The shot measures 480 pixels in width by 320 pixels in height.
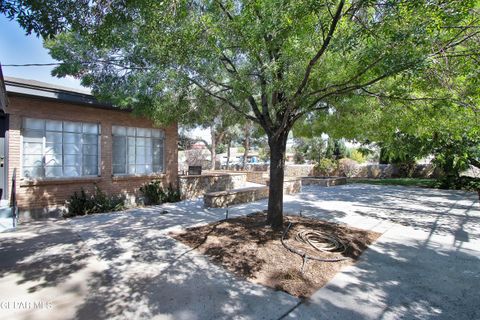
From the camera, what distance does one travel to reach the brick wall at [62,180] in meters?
7.07

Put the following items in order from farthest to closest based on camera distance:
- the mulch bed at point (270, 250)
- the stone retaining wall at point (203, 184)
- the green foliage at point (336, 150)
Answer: the green foliage at point (336, 150)
the stone retaining wall at point (203, 184)
the mulch bed at point (270, 250)

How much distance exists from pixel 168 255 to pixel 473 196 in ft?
48.8

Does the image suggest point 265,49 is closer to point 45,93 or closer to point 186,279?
point 186,279

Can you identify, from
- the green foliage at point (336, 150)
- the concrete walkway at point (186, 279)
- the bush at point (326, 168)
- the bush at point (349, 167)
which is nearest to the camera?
the concrete walkway at point (186, 279)

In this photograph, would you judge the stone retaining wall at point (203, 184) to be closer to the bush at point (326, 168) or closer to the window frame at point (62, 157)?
the window frame at point (62, 157)

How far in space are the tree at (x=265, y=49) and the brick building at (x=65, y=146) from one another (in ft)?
4.08

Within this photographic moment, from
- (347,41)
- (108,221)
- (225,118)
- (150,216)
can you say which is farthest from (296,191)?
(347,41)

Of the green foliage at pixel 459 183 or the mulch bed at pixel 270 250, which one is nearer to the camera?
the mulch bed at pixel 270 250

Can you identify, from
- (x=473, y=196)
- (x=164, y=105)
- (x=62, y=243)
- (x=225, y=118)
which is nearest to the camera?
(x=62, y=243)

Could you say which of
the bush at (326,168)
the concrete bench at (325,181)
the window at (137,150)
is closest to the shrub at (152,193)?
the window at (137,150)

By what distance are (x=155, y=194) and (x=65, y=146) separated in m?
3.20

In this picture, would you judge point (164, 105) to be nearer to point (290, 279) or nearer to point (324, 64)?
Result: point (324, 64)

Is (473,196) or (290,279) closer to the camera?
(290,279)

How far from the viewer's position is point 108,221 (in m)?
7.16
